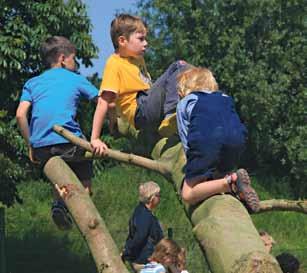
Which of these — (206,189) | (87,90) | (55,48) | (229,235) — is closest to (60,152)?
(87,90)

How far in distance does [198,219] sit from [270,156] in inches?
1030

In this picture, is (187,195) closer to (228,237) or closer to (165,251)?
(228,237)

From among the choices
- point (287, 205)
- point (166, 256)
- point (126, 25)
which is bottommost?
point (166, 256)

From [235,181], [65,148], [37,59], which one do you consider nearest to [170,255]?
[65,148]

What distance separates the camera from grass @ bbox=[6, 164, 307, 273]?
13190mm

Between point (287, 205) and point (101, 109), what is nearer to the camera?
point (287, 205)

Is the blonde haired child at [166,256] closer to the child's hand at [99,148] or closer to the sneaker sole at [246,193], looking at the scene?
the child's hand at [99,148]

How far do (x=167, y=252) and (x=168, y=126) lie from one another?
1.58 metres

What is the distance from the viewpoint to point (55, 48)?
519cm

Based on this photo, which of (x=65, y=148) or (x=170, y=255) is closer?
(x=65, y=148)

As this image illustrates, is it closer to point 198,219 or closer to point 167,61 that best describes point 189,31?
point 167,61

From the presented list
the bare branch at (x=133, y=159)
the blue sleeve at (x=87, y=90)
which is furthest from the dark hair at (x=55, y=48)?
the bare branch at (x=133, y=159)

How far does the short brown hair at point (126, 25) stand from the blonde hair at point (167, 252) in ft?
5.14

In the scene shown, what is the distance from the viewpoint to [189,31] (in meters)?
30.8
